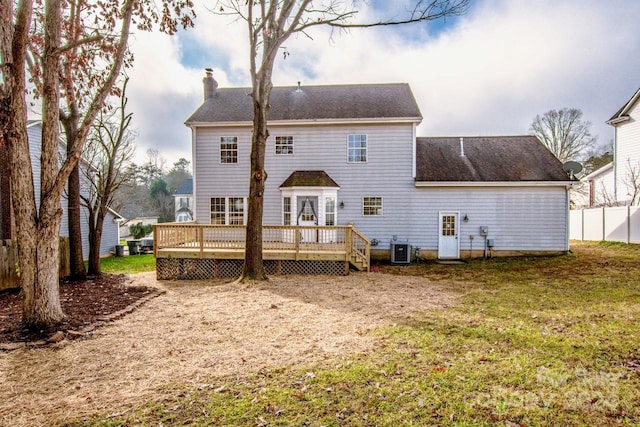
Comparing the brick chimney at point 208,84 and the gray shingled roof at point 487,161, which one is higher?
the brick chimney at point 208,84

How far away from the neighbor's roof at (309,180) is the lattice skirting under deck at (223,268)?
11.9 ft

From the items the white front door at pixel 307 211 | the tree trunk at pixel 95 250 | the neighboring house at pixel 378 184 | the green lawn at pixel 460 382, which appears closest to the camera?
the green lawn at pixel 460 382

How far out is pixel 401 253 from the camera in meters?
12.9

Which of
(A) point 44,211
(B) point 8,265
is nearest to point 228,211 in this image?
(B) point 8,265

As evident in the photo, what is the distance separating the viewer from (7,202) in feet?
39.0

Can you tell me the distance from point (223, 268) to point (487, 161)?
38.5 ft

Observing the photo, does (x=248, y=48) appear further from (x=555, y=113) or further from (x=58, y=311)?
(x=555, y=113)

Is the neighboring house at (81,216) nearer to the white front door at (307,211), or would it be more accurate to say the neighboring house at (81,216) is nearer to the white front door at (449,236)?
the white front door at (307,211)

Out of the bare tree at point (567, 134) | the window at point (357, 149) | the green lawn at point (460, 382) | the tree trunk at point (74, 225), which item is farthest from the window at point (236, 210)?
the bare tree at point (567, 134)

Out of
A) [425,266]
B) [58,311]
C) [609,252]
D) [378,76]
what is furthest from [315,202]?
[609,252]

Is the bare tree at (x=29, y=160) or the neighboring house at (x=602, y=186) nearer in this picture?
the bare tree at (x=29, y=160)

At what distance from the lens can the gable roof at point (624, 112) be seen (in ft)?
57.5

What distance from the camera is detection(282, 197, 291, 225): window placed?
13.3 metres

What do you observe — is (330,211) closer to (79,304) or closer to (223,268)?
(223,268)
